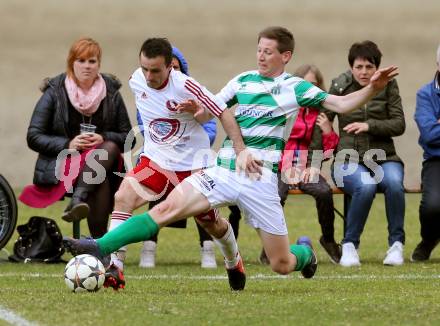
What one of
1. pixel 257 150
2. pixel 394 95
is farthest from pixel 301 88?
pixel 394 95

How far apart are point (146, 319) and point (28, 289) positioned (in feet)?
6.96

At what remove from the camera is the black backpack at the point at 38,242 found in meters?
11.2

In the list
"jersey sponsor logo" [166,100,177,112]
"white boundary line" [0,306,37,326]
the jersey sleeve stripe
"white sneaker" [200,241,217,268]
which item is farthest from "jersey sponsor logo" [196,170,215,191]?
"white sneaker" [200,241,217,268]

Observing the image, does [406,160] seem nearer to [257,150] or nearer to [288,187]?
[288,187]

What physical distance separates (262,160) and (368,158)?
3187 mm

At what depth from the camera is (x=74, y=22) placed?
65.3ft

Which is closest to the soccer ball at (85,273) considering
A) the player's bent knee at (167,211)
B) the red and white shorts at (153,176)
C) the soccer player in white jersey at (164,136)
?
the player's bent knee at (167,211)

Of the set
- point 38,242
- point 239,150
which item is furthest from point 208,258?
point 239,150

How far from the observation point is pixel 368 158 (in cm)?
1123

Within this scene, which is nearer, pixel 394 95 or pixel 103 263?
pixel 103 263

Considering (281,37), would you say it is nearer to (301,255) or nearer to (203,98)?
(203,98)

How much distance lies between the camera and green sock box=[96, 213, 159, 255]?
7.91 m

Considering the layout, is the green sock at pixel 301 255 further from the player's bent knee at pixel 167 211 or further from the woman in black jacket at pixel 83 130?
the woman in black jacket at pixel 83 130

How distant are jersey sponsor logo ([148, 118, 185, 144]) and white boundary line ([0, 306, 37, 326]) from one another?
8.41ft
